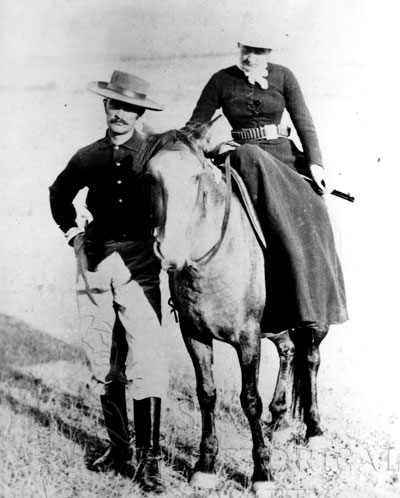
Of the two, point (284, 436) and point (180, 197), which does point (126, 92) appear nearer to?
point (180, 197)

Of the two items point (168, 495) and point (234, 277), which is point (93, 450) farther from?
point (234, 277)

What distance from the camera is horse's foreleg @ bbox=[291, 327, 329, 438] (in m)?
4.75

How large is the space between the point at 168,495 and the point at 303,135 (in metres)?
2.29

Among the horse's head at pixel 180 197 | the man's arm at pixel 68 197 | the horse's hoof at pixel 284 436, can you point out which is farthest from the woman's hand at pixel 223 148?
the horse's hoof at pixel 284 436

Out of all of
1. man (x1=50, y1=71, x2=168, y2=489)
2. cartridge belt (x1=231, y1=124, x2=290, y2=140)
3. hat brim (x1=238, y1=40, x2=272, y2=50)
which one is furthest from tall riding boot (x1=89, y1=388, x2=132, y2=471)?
hat brim (x1=238, y1=40, x2=272, y2=50)

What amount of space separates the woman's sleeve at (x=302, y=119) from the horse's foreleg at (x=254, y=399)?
117 cm

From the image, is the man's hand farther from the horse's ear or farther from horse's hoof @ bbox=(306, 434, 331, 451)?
horse's hoof @ bbox=(306, 434, 331, 451)

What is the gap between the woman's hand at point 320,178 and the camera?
472 centimetres

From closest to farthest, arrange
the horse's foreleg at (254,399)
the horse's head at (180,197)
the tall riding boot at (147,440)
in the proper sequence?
1. the horse's head at (180,197)
2. the horse's foreleg at (254,399)
3. the tall riding boot at (147,440)

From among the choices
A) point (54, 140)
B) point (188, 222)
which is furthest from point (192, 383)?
point (54, 140)

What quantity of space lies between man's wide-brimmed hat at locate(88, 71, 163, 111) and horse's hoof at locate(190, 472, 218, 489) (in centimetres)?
219

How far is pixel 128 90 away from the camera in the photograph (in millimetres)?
4781

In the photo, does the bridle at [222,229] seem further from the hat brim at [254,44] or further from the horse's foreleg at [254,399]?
the hat brim at [254,44]

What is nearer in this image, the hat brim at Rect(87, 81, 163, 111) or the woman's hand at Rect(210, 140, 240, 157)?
the woman's hand at Rect(210, 140, 240, 157)
